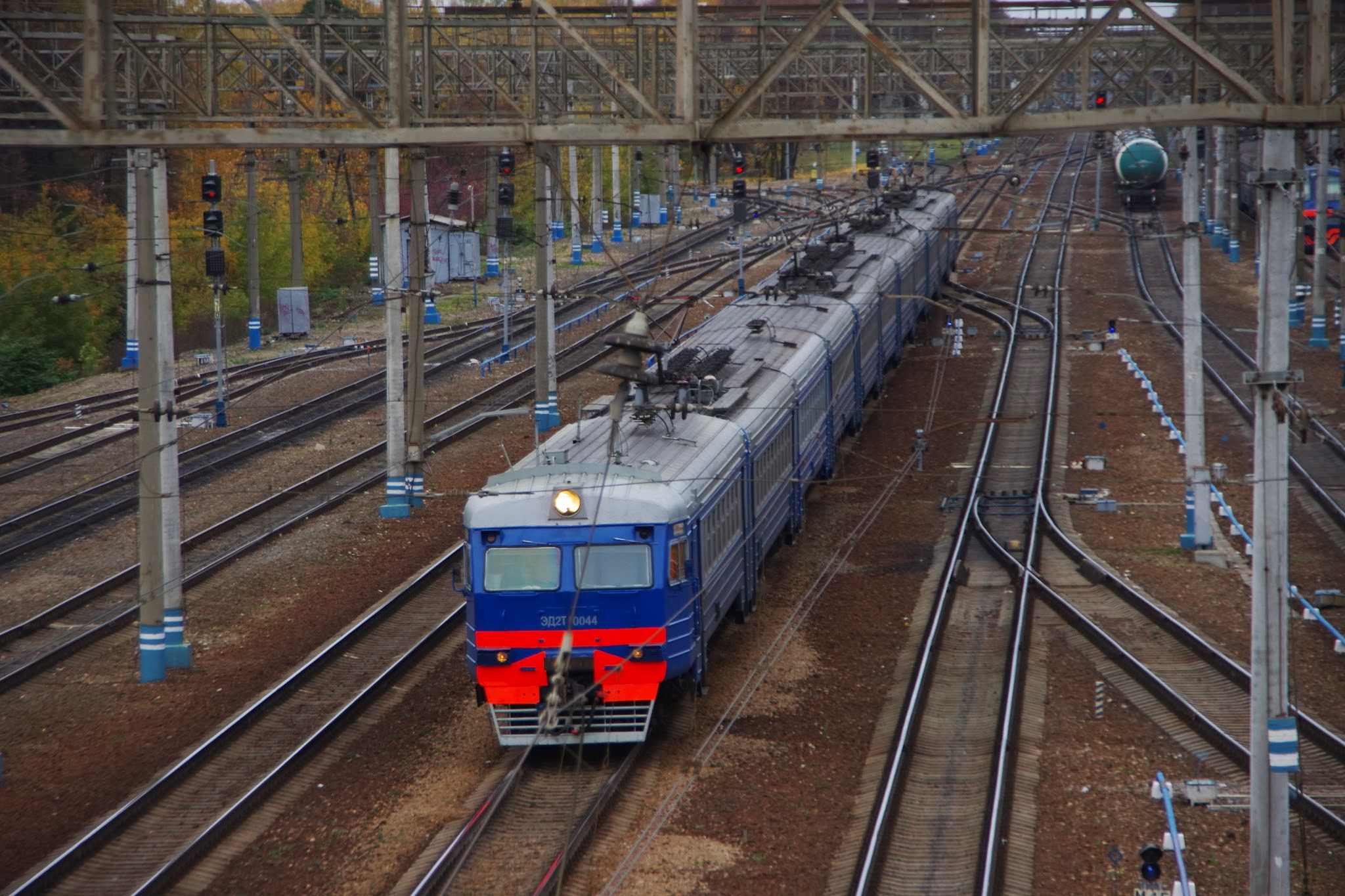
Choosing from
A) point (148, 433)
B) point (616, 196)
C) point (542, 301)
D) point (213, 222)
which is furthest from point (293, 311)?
point (148, 433)

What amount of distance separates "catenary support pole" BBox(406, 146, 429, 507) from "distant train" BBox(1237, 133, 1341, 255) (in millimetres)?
11941

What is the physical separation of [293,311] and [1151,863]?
1348 inches

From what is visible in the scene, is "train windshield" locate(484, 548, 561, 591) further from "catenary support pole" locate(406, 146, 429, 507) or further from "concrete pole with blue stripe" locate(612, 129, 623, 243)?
"concrete pole with blue stripe" locate(612, 129, 623, 243)

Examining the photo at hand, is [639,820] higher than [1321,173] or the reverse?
the reverse

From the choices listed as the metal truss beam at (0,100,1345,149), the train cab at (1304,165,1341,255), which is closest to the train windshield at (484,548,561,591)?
the metal truss beam at (0,100,1345,149)

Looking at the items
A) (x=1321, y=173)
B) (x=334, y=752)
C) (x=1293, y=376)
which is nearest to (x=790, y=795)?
(x=334, y=752)

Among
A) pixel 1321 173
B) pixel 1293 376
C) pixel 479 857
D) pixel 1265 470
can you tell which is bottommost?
pixel 479 857

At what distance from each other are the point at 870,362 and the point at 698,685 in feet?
48.9

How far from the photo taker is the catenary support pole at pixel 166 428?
52.7ft

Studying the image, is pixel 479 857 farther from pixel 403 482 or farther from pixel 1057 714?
pixel 403 482

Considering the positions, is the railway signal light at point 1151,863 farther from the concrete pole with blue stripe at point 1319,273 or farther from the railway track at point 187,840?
the concrete pole with blue stripe at point 1319,273

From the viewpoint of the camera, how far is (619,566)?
537 inches

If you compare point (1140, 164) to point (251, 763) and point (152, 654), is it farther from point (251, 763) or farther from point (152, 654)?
point (251, 763)

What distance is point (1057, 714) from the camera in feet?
50.0
